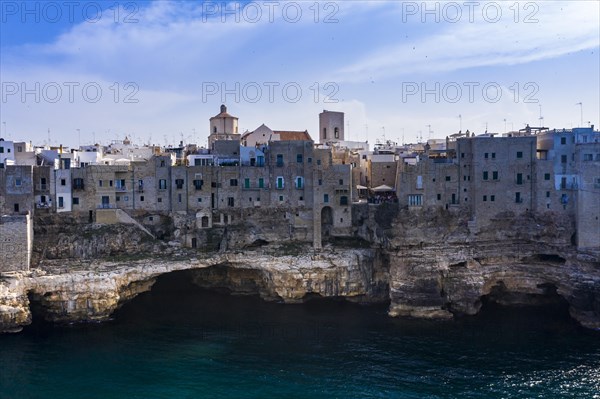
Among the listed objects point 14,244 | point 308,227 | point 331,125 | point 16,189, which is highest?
point 331,125

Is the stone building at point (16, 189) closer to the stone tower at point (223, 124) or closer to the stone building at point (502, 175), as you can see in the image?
the stone tower at point (223, 124)

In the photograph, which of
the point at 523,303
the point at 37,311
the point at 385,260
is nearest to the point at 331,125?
the point at 385,260

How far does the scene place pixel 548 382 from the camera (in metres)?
29.3

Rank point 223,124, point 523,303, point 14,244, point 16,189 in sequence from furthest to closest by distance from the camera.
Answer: point 223,124
point 523,303
point 16,189
point 14,244

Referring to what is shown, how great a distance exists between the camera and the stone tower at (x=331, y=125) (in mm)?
57969

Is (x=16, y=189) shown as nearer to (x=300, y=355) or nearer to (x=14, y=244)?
(x=14, y=244)

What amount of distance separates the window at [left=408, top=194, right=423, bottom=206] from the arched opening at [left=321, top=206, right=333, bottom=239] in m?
6.04

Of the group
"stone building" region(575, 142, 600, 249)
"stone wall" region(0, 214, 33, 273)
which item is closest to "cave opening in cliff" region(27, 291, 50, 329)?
"stone wall" region(0, 214, 33, 273)

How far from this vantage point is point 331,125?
58156 millimetres

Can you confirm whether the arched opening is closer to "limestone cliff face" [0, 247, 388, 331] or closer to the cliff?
the cliff

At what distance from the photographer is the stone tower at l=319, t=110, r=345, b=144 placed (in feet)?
190

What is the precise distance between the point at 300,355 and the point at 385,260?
12.4 meters

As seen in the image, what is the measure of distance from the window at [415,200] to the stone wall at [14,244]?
2588cm

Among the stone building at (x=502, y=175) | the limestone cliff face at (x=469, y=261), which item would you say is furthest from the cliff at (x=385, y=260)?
the stone building at (x=502, y=175)
